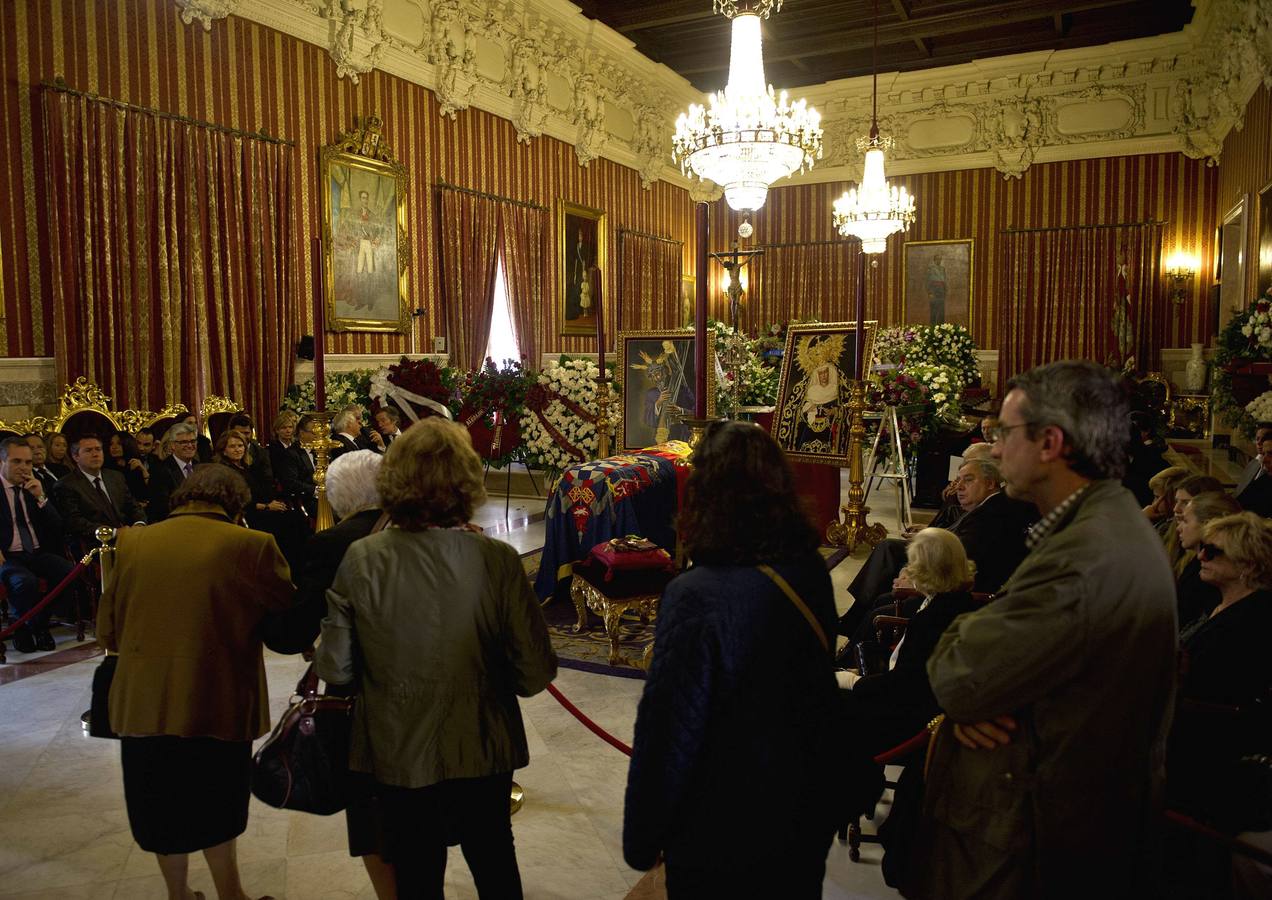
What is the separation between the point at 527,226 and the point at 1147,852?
12316 millimetres

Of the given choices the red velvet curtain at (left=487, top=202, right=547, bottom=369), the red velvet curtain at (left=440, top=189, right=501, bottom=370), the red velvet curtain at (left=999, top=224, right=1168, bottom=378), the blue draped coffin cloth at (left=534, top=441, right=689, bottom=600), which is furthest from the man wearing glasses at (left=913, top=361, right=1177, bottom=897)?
the red velvet curtain at (left=999, top=224, right=1168, bottom=378)

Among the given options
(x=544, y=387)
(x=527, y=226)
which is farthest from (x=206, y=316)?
(x=527, y=226)

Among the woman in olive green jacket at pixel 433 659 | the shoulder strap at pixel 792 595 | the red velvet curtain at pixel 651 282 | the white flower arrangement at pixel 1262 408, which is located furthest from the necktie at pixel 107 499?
the red velvet curtain at pixel 651 282

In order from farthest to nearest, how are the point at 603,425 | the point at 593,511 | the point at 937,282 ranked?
the point at 937,282 < the point at 603,425 < the point at 593,511

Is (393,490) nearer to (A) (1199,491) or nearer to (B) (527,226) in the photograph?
(A) (1199,491)

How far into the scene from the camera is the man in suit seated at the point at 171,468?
6.16 meters

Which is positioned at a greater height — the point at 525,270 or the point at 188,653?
the point at 525,270

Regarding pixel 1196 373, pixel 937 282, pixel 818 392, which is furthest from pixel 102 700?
pixel 937 282

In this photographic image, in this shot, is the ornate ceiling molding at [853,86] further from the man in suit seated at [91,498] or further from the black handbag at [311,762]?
the black handbag at [311,762]

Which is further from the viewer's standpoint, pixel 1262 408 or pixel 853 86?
pixel 853 86

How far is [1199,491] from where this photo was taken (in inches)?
145

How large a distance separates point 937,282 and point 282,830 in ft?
50.9

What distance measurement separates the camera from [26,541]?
5449mm

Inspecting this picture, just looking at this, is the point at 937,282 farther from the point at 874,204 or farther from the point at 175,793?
the point at 175,793
